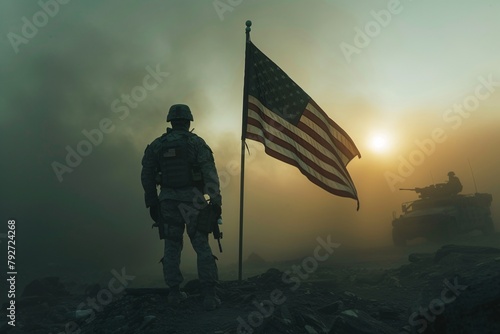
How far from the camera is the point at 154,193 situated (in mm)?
5484

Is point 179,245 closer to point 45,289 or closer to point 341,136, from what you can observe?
point 341,136

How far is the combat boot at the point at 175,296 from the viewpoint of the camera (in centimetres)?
497

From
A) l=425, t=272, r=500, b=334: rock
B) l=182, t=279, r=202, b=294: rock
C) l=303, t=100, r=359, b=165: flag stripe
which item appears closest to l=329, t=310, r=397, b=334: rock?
l=425, t=272, r=500, b=334: rock

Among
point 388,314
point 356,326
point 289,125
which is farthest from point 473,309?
point 289,125

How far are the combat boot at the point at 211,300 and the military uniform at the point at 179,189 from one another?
0.08 metres

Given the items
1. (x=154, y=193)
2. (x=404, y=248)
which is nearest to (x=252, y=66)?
(x=154, y=193)

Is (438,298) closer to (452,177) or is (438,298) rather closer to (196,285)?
(196,285)

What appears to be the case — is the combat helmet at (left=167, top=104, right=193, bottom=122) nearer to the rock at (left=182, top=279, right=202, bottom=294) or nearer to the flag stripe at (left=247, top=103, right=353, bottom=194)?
the flag stripe at (left=247, top=103, right=353, bottom=194)

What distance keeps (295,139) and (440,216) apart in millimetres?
15263

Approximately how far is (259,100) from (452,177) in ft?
64.6

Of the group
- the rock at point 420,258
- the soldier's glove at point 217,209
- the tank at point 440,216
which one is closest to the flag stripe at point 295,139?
the soldier's glove at point 217,209

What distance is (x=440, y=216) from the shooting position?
18.8 meters

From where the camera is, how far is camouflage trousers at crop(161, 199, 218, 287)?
16.5 ft

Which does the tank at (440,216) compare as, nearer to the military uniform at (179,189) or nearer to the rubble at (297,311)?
the rubble at (297,311)
